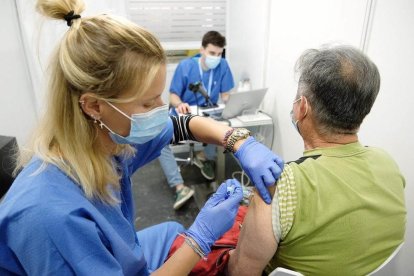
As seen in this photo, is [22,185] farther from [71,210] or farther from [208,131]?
[208,131]

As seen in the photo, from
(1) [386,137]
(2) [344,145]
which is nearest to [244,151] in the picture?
(2) [344,145]

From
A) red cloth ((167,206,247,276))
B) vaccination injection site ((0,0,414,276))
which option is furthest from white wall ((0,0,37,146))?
red cloth ((167,206,247,276))

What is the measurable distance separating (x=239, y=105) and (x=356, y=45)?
39.6 inches

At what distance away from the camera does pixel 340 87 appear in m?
0.91

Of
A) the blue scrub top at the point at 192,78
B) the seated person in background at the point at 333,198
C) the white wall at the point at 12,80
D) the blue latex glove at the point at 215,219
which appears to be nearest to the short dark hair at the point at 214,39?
the blue scrub top at the point at 192,78

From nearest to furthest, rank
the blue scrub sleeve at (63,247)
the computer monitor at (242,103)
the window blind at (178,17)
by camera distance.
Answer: the blue scrub sleeve at (63,247) < the computer monitor at (242,103) < the window blind at (178,17)

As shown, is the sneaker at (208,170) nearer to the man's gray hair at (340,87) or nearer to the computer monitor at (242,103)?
the computer monitor at (242,103)

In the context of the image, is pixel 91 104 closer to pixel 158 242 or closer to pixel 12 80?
pixel 158 242

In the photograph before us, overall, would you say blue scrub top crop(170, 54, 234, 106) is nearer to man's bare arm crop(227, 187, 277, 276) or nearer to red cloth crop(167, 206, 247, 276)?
red cloth crop(167, 206, 247, 276)

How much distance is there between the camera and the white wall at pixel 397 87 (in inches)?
53.9

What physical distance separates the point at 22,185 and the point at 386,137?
166 cm

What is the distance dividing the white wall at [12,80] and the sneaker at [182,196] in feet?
4.55

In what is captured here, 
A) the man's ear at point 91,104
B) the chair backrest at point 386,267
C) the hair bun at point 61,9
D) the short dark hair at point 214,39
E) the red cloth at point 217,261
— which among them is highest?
the hair bun at point 61,9

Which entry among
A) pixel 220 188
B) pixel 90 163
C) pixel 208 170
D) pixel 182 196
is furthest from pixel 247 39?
pixel 90 163
